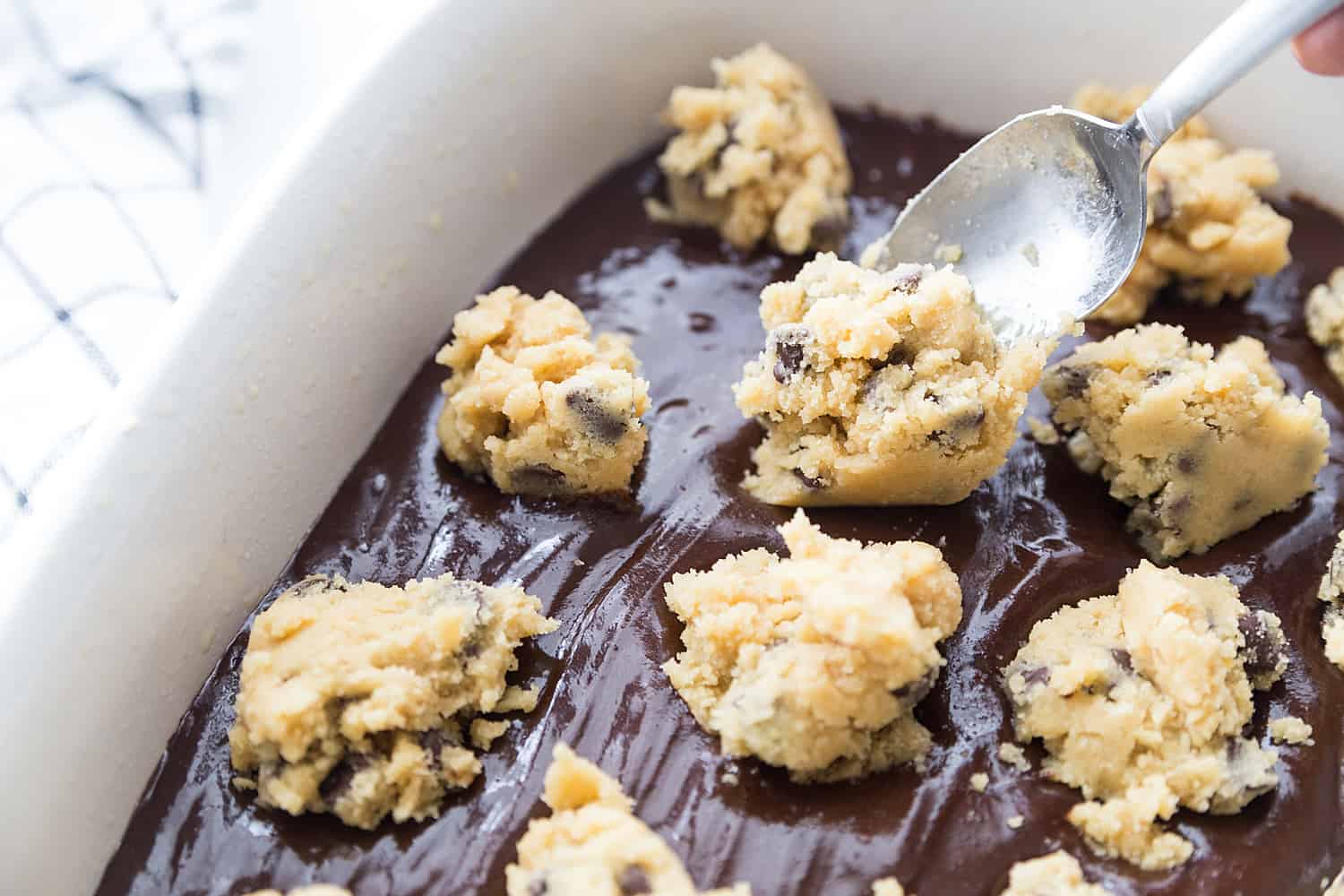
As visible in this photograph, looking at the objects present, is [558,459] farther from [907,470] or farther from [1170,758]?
[1170,758]

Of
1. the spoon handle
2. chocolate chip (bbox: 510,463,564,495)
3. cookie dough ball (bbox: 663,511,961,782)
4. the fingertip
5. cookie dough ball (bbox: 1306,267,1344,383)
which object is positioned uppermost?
the spoon handle

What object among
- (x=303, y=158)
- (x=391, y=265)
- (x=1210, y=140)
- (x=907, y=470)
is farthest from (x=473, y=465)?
(x=1210, y=140)

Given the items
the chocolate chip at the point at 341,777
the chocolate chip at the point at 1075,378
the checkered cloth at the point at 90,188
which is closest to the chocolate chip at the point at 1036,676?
the chocolate chip at the point at 1075,378

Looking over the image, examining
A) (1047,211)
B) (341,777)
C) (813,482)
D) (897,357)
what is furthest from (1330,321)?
(341,777)

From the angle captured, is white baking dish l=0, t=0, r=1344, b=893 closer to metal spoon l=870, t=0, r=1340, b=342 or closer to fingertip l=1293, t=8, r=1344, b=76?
fingertip l=1293, t=8, r=1344, b=76

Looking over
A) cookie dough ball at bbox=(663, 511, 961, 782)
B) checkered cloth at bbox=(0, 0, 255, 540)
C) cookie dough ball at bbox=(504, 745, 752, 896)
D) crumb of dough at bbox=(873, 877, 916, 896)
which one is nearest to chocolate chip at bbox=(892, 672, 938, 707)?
cookie dough ball at bbox=(663, 511, 961, 782)

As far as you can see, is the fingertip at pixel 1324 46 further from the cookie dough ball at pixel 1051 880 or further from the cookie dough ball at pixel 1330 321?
the cookie dough ball at pixel 1051 880
